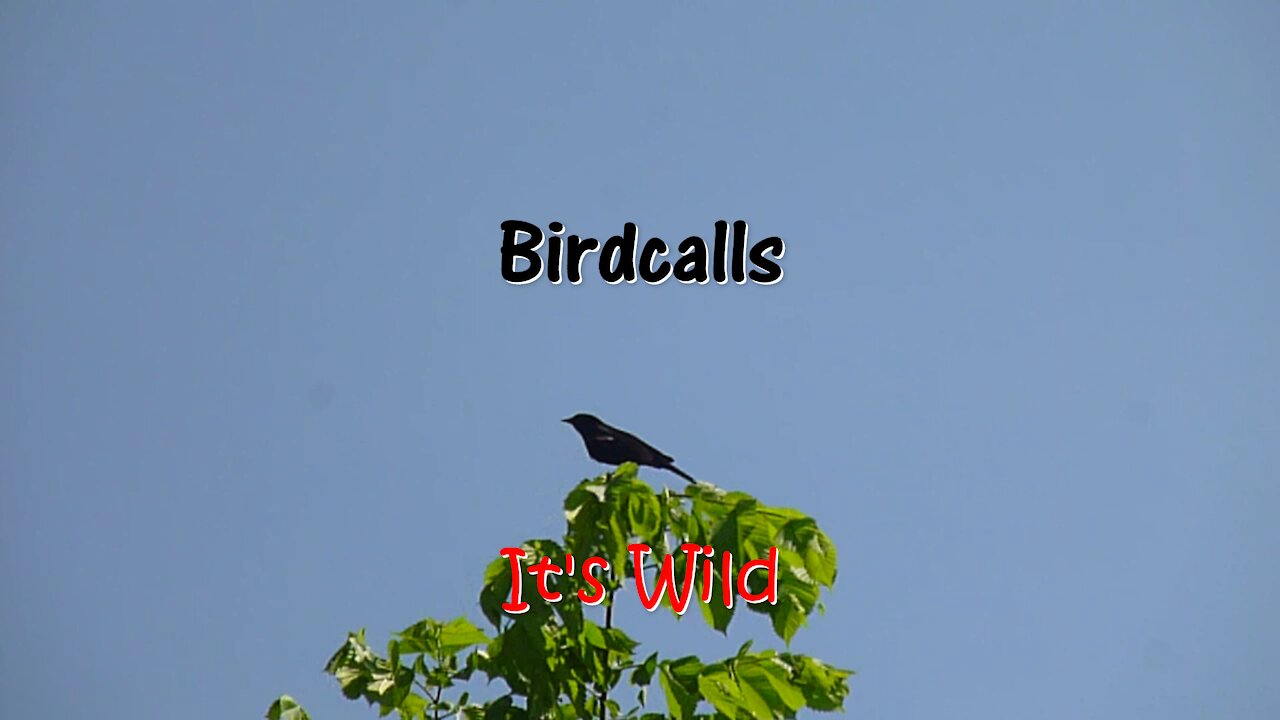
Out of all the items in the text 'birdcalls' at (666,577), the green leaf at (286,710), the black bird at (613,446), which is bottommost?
the green leaf at (286,710)

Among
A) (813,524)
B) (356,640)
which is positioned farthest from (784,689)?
(356,640)

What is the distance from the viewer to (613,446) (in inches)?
172

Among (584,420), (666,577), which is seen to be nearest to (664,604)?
(666,577)

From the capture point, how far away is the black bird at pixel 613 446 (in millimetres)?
4223

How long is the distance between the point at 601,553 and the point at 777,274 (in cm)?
368

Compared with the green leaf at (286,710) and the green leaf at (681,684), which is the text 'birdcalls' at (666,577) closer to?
the green leaf at (681,684)

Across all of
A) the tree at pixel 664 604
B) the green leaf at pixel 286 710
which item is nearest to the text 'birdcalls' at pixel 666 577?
the tree at pixel 664 604

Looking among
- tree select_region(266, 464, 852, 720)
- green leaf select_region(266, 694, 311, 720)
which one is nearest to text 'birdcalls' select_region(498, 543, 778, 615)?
tree select_region(266, 464, 852, 720)

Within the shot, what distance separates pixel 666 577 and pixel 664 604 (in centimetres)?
7

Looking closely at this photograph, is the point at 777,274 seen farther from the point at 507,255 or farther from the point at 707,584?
the point at 707,584

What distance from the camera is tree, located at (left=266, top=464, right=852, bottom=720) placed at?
11.8ft

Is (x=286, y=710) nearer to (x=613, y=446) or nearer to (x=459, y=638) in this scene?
(x=459, y=638)

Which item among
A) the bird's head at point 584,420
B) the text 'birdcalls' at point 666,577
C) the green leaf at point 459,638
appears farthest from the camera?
the bird's head at point 584,420

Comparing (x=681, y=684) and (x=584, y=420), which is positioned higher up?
(x=584, y=420)
